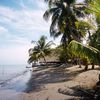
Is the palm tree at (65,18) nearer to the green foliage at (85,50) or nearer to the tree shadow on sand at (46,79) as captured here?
the tree shadow on sand at (46,79)

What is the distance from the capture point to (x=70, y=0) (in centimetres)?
2952

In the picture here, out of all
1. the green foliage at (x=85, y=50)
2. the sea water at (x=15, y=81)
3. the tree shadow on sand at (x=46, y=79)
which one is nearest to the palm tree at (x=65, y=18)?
the tree shadow on sand at (x=46, y=79)

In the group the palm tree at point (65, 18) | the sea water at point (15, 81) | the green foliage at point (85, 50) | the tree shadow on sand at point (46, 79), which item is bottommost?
the sea water at point (15, 81)

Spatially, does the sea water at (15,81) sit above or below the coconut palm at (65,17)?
below

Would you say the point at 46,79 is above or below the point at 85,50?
below

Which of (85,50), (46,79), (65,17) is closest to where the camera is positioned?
(85,50)

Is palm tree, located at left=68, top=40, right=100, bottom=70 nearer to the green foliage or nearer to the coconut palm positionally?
the green foliage

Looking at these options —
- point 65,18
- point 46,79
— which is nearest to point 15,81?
point 46,79

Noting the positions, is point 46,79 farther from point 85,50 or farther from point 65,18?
point 85,50

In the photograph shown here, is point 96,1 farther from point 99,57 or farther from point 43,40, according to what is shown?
point 43,40

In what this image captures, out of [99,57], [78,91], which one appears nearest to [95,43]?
[99,57]

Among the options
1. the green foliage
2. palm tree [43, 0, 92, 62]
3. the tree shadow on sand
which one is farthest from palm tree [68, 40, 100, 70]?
palm tree [43, 0, 92, 62]

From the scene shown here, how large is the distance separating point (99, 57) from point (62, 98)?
10.1ft

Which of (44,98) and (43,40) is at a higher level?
(43,40)
